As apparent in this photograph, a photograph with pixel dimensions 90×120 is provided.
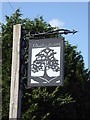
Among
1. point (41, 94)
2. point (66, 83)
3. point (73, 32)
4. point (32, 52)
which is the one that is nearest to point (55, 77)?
point (32, 52)

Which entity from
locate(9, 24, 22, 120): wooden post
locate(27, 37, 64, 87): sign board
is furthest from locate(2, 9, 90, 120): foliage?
locate(27, 37, 64, 87): sign board

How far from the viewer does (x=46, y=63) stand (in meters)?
7.86

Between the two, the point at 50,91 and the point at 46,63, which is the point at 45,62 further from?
the point at 50,91

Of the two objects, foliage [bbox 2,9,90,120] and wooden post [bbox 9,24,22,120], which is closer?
wooden post [bbox 9,24,22,120]

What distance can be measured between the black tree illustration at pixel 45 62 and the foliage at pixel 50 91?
918 centimetres

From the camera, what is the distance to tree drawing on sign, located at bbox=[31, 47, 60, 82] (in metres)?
7.75

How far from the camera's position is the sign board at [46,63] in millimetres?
7691

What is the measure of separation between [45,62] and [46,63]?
0.04 m

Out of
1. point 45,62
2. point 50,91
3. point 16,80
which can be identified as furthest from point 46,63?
point 50,91

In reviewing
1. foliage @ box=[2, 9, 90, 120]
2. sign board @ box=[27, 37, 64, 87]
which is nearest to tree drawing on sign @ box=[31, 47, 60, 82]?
sign board @ box=[27, 37, 64, 87]

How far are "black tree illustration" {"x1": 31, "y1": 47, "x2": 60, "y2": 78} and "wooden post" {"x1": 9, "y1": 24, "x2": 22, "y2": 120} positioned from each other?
42cm

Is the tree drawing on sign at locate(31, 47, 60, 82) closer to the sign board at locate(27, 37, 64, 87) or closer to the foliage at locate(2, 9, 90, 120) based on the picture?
the sign board at locate(27, 37, 64, 87)

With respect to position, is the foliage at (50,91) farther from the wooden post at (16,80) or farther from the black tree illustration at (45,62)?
the black tree illustration at (45,62)

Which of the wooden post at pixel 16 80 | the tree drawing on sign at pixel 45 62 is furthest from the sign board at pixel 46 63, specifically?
the wooden post at pixel 16 80
